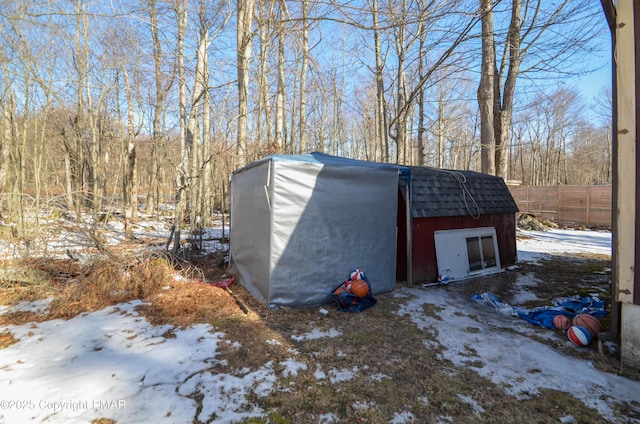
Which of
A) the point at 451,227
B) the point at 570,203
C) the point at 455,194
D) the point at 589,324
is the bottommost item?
the point at 589,324

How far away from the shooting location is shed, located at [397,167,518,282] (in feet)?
18.5

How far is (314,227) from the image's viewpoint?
4449 millimetres

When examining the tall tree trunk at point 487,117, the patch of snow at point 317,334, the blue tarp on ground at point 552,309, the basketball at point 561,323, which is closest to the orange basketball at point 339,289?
the patch of snow at point 317,334

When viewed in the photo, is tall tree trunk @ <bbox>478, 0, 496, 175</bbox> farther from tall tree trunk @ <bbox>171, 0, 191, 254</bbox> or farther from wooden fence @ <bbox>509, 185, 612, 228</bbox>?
wooden fence @ <bbox>509, 185, 612, 228</bbox>

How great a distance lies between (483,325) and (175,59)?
9.13 metres

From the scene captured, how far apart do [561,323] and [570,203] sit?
15.8 metres

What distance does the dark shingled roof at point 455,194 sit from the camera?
573 centimetres

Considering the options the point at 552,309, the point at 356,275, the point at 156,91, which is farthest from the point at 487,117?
the point at 156,91

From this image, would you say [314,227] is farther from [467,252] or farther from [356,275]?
[467,252]

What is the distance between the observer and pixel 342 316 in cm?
413

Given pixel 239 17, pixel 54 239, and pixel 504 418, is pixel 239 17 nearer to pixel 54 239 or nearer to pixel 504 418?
pixel 54 239

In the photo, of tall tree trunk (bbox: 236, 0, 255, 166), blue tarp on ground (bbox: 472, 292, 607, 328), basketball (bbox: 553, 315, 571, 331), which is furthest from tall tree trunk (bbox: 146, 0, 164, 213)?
basketball (bbox: 553, 315, 571, 331)

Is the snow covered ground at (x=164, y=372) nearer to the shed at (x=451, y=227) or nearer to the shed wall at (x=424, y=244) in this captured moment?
the shed wall at (x=424, y=244)

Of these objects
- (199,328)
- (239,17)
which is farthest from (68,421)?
(239,17)
